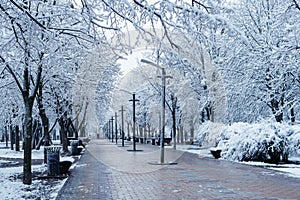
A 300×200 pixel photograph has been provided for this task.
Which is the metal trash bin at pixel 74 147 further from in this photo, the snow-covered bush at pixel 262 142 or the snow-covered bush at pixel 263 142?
the snow-covered bush at pixel 263 142

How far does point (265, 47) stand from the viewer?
878 inches

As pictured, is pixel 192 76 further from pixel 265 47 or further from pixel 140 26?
pixel 140 26

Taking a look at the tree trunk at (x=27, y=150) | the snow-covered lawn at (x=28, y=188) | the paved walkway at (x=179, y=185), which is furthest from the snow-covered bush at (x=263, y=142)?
the tree trunk at (x=27, y=150)

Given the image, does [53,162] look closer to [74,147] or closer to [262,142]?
[262,142]

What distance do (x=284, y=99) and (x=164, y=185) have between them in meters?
12.9

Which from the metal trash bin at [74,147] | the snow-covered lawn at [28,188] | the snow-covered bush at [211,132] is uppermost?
the snow-covered bush at [211,132]

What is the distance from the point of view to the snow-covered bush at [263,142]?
20969 millimetres

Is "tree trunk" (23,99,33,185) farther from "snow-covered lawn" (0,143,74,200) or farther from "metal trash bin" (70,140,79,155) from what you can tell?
"metal trash bin" (70,140,79,155)

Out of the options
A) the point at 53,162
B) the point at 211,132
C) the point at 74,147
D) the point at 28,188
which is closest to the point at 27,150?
the point at 28,188

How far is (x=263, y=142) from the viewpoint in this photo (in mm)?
21594

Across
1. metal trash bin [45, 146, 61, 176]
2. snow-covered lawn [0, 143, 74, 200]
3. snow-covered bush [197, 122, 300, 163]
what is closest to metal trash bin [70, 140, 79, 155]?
snow-covered bush [197, 122, 300, 163]

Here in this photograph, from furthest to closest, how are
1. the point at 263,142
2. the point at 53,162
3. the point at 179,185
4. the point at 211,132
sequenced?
1. the point at 211,132
2. the point at 263,142
3. the point at 53,162
4. the point at 179,185

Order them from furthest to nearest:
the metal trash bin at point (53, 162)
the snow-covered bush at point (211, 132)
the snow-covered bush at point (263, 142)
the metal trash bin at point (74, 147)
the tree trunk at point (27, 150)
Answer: the metal trash bin at point (74, 147) → the snow-covered bush at point (211, 132) → the snow-covered bush at point (263, 142) → the metal trash bin at point (53, 162) → the tree trunk at point (27, 150)

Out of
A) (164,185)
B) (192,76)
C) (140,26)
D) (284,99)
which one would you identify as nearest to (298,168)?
(284,99)
